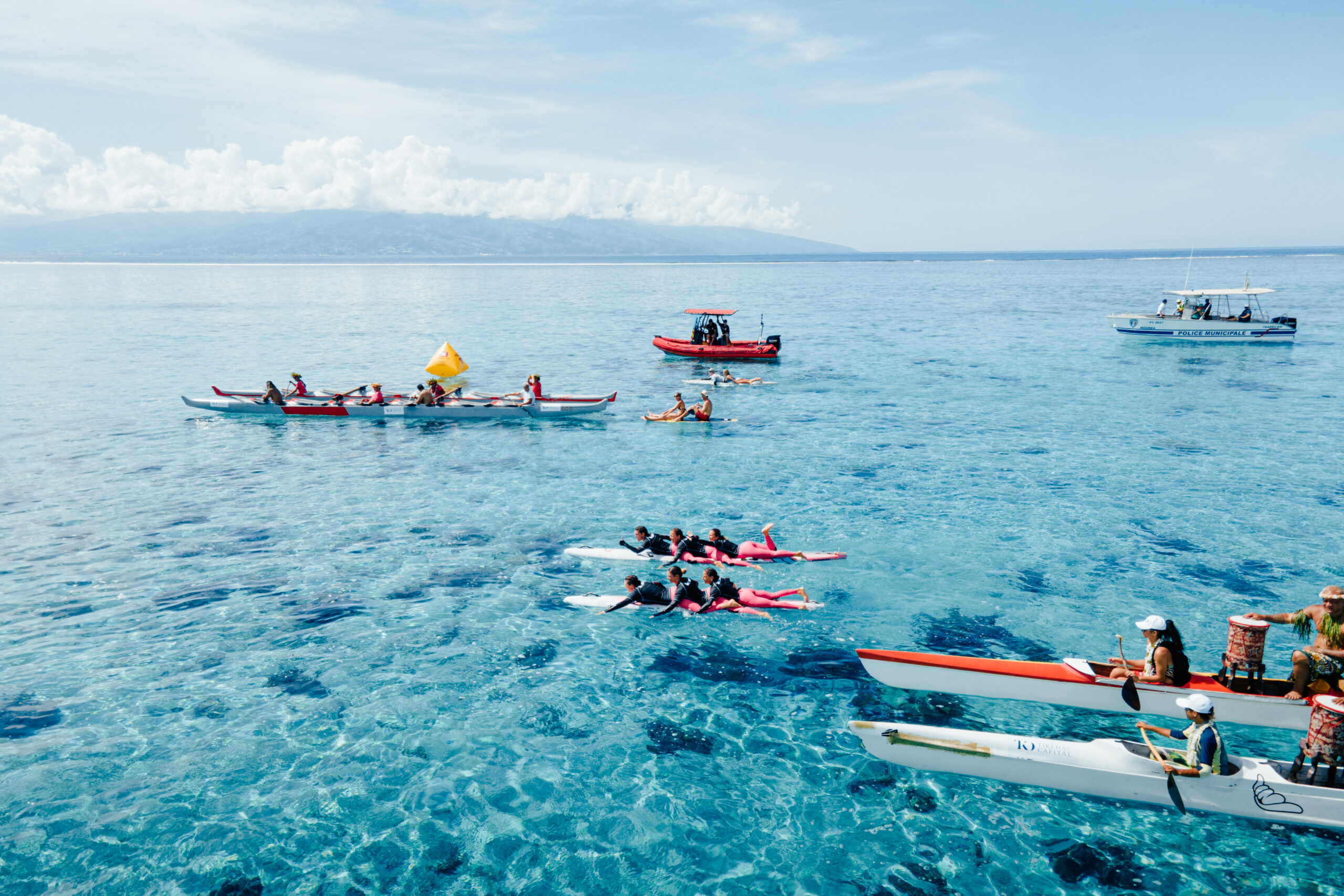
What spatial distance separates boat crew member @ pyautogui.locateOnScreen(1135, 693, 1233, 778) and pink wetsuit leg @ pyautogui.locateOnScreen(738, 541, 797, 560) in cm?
1051

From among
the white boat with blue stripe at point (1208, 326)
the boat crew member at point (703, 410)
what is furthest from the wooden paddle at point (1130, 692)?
the white boat with blue stripe at point (1208, 326)

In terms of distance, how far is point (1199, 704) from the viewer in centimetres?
1124

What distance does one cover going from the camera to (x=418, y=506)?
25469mm

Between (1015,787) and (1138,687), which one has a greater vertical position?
(1138,687)

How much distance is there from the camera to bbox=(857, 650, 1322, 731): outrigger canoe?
12781 millimetres

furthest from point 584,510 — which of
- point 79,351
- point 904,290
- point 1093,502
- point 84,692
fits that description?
point 904,290

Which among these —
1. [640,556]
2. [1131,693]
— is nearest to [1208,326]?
[1131,693]

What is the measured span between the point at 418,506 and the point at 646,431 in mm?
13300

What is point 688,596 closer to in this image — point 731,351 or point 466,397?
point 466,397

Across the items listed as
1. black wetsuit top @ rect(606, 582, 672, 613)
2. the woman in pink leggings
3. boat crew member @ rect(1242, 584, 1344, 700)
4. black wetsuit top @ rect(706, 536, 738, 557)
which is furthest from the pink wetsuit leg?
boat crew member @ rect(1242, 584, 1344, 700)

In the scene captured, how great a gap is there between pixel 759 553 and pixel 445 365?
33.7 meters

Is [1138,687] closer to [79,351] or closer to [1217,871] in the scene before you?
[1217,871]

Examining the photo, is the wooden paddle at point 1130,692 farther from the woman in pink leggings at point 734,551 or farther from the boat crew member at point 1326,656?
the woman in pink leggings at point 734,551

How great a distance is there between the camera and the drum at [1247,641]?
12.7 m
